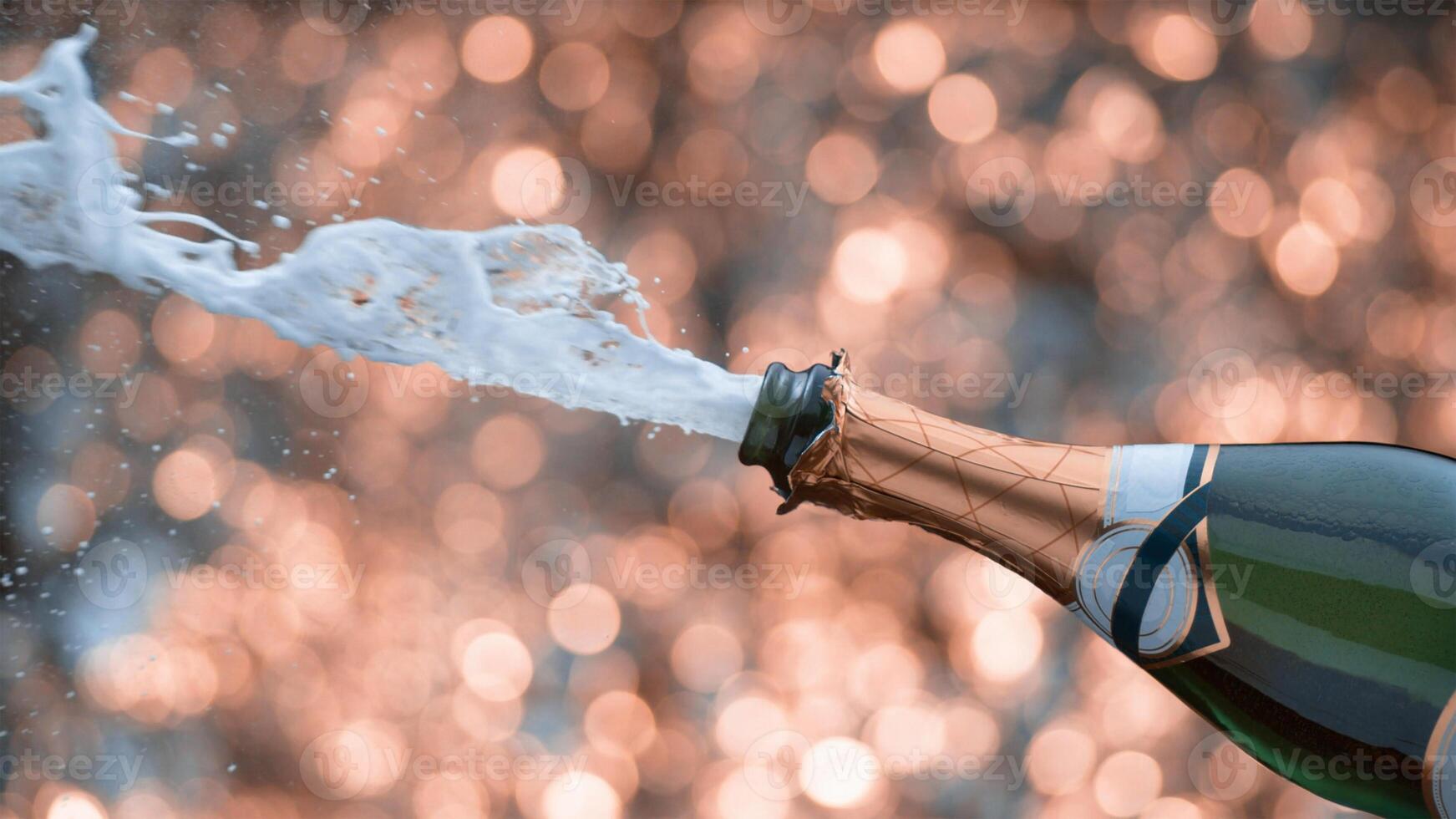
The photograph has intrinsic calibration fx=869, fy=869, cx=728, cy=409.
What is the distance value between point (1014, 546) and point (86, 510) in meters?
0.67

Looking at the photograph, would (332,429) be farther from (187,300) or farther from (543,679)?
(543,679)

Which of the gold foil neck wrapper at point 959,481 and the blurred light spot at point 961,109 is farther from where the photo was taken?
the blurred light spot at point 961,109

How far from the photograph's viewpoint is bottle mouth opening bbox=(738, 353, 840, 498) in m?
0.26

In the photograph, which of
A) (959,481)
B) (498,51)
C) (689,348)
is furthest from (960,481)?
(498,51)

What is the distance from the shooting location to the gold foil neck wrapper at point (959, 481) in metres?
0.27

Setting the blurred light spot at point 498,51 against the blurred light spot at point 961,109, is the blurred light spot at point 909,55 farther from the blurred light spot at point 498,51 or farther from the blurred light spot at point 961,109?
the blurred light spot at point 498,51

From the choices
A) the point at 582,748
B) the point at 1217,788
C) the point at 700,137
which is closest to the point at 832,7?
the point at 700,137

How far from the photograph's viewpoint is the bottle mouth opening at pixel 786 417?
26 centimetres

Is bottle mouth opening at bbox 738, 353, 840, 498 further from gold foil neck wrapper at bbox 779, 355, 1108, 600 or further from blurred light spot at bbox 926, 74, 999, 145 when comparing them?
blurred light spot at bbox 926, 74, 999, 145

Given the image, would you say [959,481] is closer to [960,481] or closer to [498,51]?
[960,481]

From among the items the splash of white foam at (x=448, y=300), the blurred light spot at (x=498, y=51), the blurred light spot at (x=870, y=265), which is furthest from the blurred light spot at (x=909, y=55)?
the splash of white foam at (x=448, y=300)

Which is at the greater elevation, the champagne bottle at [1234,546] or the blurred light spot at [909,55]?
the blurred light spot at [909,55]

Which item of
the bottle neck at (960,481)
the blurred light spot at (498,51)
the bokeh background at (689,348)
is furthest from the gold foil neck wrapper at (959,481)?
the blurred light spot at (498,51)

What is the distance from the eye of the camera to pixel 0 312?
24.5 inches
